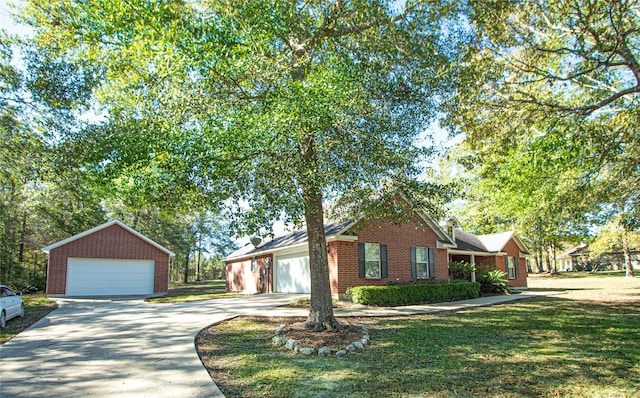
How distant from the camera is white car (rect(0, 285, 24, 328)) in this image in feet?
32.9

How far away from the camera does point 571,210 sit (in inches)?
454

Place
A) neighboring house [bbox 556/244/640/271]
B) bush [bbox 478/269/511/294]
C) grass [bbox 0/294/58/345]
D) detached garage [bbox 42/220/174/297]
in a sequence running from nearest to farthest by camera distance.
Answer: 1. grass [bbox 0/294/58/345]
2. bush [bbox 478/269/511/294]
3. detached garage [bbox 42/220/174/297]
4. neighboring house [bbox 556/244/640/271]

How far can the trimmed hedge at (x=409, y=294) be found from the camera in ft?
47.2

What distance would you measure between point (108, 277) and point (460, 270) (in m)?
19.8

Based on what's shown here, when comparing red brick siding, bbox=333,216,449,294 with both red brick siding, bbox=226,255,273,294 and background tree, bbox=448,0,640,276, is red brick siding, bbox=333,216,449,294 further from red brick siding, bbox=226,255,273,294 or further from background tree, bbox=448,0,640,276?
red brick siding, bbox=226,255,273,294

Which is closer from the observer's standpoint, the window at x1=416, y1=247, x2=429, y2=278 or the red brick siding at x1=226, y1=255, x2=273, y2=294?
the window at x1=416, y1=247, x2=429, y2=278

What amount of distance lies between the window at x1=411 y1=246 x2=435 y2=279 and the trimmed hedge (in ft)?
7.70

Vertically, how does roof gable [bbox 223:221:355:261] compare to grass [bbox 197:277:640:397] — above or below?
above

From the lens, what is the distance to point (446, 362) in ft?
21.0

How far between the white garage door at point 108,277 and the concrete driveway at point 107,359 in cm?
1123

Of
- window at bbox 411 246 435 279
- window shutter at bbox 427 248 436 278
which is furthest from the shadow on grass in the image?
window shutter at bbox 427 248 436 278

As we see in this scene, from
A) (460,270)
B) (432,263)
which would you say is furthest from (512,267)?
(432,263)

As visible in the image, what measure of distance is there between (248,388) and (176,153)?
4379 mm

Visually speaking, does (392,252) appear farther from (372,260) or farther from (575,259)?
(575,259)
